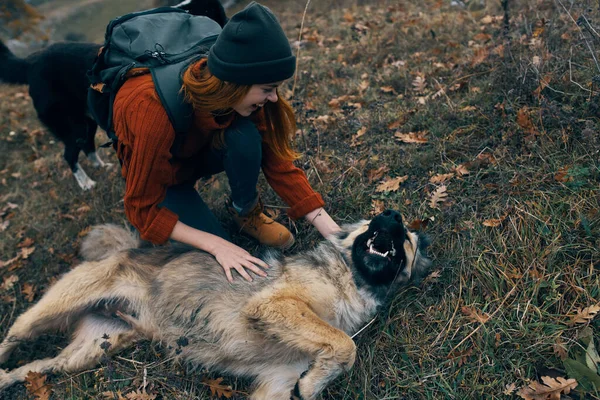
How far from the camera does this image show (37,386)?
→ 3.23 m

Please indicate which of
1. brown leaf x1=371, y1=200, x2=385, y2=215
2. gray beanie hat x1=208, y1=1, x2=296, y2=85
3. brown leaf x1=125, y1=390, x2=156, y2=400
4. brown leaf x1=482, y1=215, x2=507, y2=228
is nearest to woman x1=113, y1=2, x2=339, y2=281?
gray beanie hat x1=208, y1=1, x2=296, y2=85

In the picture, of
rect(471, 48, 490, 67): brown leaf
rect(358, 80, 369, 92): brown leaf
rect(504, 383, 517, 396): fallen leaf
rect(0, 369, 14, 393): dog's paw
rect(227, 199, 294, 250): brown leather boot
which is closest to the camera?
rect(504, 383, 517, 396): fallen leaf

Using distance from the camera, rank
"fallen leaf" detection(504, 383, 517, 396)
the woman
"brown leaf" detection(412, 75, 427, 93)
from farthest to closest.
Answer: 1. "brown leaf" detection(412, 75, 427, 93)
2. the woman
3. "fallen leaf" detection(504, 383, 517, 396)

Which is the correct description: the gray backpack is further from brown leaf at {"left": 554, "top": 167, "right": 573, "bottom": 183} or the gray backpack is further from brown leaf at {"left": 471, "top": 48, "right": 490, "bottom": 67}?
brown leaf at {"left": 471, "top": 48, "right": 490, "bottom": 67}

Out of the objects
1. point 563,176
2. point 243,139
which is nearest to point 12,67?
point 243,139

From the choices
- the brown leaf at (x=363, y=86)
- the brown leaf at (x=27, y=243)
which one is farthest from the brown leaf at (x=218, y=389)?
the brown leaf at (x=363, y=86)

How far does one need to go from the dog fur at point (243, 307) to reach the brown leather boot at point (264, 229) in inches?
18.5

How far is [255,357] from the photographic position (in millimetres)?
3051

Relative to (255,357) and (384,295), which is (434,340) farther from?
(255,357)

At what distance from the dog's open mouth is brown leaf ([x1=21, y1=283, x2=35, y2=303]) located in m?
3.35

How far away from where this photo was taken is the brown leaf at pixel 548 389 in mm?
2285

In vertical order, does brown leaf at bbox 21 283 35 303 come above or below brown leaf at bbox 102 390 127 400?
below

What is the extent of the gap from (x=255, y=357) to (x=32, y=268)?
290 centimetres

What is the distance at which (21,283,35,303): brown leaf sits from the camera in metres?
4.10
